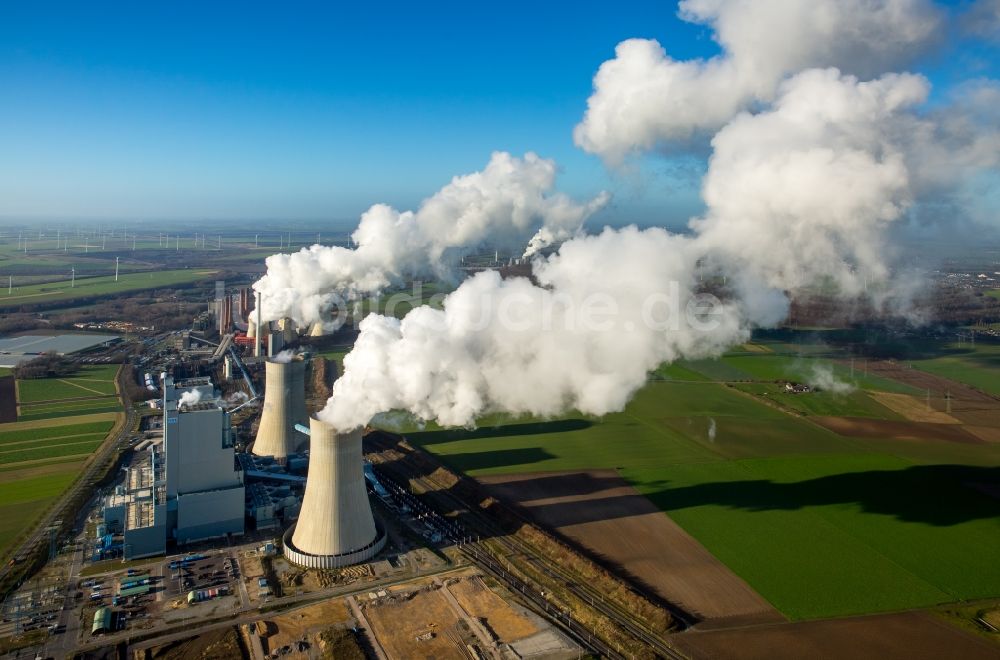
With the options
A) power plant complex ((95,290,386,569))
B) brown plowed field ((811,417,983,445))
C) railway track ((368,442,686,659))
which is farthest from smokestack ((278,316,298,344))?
brown plowed field ((811,417,983,445))

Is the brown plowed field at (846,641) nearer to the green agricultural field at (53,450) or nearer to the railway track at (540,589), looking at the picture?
the railway track at (540,589)

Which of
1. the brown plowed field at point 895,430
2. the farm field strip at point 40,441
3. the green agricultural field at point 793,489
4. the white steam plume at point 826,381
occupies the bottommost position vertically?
the farm field strip at point 40,441

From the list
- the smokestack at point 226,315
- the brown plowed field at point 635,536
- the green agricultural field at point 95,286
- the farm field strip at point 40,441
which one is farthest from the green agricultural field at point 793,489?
the green agricultural field at point 95,286

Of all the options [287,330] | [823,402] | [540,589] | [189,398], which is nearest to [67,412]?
[189,398]

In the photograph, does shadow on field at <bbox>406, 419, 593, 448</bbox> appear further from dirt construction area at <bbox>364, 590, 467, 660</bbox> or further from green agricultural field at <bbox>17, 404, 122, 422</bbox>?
green agricultural field at <bbox>17, 404, 122, 422</bbox>

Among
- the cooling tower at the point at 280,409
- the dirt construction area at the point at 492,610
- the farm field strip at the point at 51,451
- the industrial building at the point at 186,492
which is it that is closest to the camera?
the dirt construction area at the point at 492,610

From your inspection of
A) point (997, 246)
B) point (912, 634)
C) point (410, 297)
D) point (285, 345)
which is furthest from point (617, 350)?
point (997, 246)
